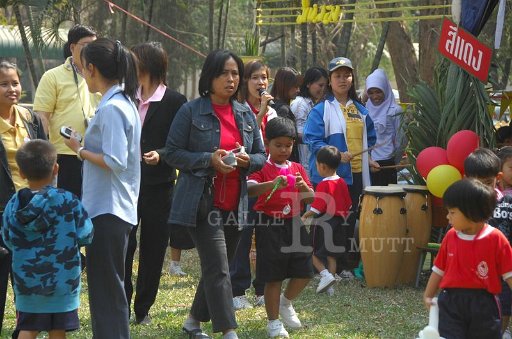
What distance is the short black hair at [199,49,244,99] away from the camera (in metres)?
5.89

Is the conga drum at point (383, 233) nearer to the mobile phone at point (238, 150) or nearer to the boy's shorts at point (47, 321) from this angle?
the mobile phone at point (238, 150)

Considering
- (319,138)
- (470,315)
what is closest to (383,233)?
(319,138)

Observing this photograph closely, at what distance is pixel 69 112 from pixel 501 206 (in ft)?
10.00

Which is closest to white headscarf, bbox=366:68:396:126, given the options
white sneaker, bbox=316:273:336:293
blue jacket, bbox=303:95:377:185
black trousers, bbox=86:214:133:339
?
blue jacket, bbox=303:95:377:185

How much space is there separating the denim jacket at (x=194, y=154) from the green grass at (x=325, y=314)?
3.42 ft

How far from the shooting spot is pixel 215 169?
5.78m

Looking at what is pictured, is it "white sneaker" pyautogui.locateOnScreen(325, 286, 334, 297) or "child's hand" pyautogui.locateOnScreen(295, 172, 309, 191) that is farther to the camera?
"white sneaker" pyautogui.locateOnScreen(325, 286, 334, 297)

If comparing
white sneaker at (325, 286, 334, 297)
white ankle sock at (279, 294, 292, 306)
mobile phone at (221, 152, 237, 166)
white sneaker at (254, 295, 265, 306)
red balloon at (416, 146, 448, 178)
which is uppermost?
mobile phone at (221, 152, 237, 166)

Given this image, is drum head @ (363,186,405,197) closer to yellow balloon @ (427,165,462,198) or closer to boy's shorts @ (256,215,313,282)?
yellow balloon @ (427,165,462,198)

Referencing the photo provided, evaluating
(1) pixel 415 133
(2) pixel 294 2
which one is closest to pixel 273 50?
(2) pixel 294 2

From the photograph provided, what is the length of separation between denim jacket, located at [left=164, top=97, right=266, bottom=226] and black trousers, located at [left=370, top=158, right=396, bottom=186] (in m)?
3.87

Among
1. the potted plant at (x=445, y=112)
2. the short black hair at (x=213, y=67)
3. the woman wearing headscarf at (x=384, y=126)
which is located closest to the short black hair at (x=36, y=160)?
the short black hair at (x=213, y=67)

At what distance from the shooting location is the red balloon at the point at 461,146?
25.5 feet

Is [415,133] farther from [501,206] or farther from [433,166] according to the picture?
[501,206]
